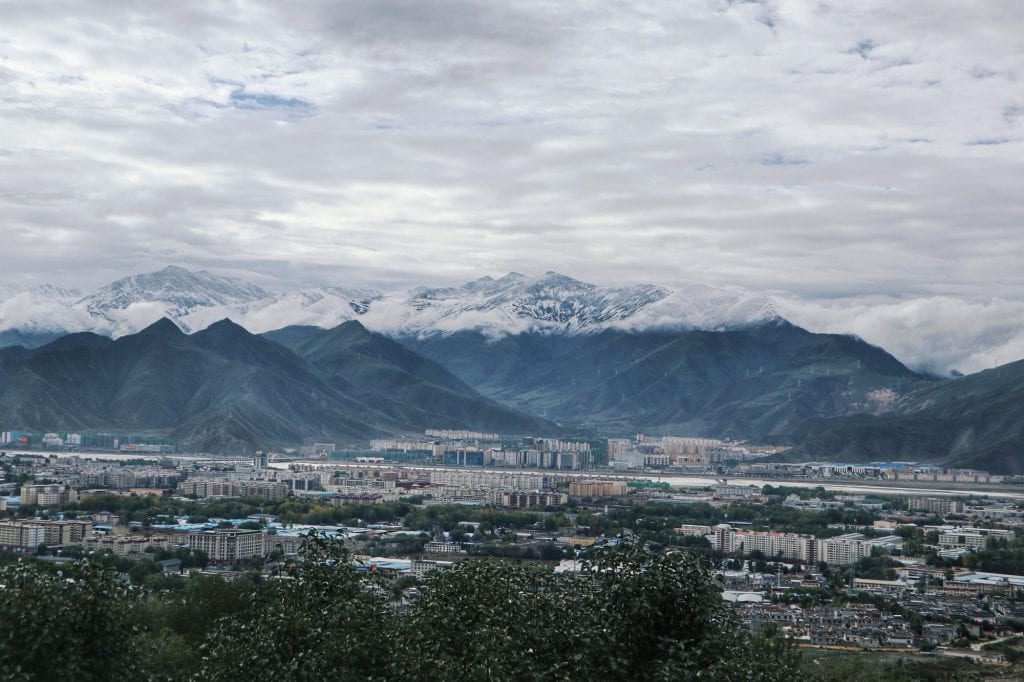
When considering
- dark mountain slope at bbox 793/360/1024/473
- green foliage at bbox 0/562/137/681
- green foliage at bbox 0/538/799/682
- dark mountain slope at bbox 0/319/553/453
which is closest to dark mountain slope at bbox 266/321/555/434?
dark mountain slope at bbox 0/319/553/453

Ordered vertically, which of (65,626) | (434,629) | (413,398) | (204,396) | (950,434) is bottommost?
(434,629)

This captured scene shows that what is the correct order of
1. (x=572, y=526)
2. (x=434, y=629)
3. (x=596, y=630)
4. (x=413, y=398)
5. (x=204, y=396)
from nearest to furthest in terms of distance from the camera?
(x=596, y=630) → (x=434, y=629) → (x=572, y=526) → (x=204, y=396) → (x=413, y=398)

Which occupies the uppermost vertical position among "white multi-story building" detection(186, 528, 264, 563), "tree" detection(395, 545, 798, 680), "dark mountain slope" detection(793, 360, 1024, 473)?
"dark mountain slope" detection(793, 360, 1024, 473)

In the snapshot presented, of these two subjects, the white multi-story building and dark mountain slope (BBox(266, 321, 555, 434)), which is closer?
the white multi-story building

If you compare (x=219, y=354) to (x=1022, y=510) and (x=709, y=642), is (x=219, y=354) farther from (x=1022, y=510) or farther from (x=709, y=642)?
(x=709, y=642)

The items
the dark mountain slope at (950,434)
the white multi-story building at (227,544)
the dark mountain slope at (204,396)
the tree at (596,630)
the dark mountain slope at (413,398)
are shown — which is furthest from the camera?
the dark mountain slope at (413,398)

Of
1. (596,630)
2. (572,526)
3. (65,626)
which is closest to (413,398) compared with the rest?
(572,526)

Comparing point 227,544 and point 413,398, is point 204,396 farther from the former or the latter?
point 227,544

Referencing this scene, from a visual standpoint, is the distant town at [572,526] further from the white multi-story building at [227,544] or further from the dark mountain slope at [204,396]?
the dark mountain slope at [204,396]

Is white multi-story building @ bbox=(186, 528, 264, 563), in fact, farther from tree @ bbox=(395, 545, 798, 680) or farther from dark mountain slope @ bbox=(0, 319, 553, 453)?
dark mountain slope @ bbox=(0, 319, 553, 453)

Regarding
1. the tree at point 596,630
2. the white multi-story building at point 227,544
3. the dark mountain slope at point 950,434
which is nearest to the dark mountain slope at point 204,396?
the dark mountain slope at point 950,434

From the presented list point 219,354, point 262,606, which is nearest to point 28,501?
point 262,606

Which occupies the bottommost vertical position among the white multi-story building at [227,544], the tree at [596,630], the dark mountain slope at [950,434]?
the white multi-story building at [227,544]
